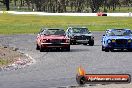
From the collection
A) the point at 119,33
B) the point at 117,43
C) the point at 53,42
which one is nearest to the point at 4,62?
the point at 53,42

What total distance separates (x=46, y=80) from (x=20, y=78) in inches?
37.0

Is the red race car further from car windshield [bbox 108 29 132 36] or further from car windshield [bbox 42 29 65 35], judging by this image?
car windshield [bbox 108 29 132 36]

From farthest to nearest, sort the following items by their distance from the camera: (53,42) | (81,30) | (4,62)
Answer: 1. (81,30)
2. (53,42)
3. (4,62)

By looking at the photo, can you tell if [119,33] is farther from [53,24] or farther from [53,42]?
[53,24]

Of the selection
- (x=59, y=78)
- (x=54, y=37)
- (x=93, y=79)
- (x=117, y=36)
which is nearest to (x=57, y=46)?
(x=54, y=37)

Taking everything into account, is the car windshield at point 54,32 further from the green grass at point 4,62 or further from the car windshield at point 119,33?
the green grass at point 4,62

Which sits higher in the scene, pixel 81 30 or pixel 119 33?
pixel 119 33

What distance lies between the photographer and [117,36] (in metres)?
28.4

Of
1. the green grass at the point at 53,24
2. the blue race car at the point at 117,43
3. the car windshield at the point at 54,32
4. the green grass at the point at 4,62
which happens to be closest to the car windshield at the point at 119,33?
the blue race car at the point at 117,43

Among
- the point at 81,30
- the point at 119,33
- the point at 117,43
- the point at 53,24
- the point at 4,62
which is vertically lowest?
the point at 53,24

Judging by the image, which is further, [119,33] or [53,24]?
[53,24]

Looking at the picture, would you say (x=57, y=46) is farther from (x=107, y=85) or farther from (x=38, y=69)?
(x=107, y=85)

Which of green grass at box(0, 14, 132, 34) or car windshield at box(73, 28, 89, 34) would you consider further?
green grass at box(0, 14, 132, 34)

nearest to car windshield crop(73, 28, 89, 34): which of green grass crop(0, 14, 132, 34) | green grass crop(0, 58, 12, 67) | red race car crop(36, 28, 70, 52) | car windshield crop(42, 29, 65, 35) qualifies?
car windshield crop(42, 29, 65, 35)
